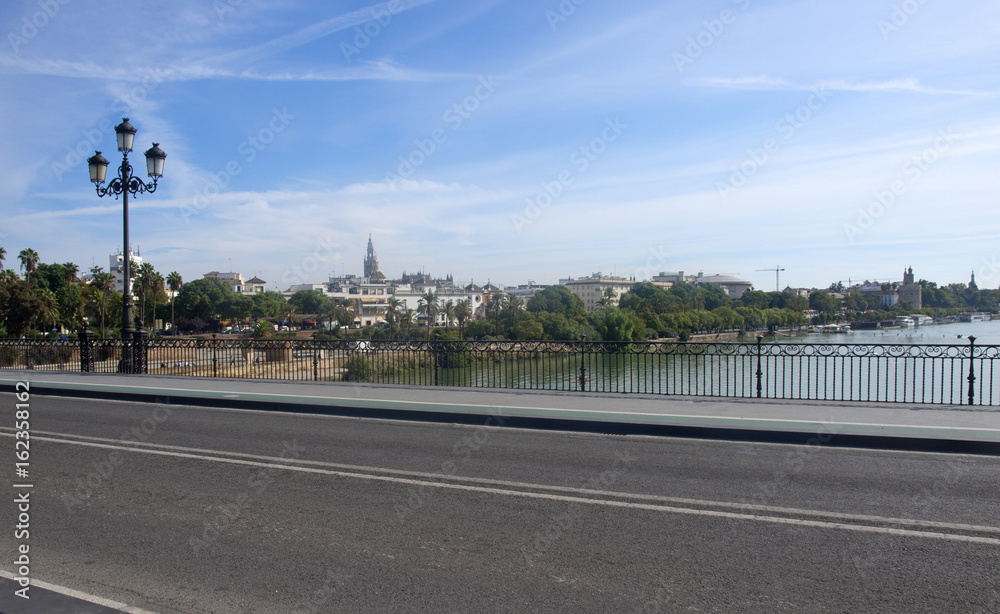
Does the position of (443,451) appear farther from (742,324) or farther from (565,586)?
(742,324)

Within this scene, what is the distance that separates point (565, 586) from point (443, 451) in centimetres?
435

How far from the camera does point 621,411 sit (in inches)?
413

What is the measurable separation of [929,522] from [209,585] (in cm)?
584

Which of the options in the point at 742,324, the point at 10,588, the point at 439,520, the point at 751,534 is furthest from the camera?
the point at 742,324

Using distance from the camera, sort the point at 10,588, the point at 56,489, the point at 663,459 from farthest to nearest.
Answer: the point at 663,459 < the point at 56,489 < the point at 10,588

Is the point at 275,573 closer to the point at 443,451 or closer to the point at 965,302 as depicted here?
the point at 443,451

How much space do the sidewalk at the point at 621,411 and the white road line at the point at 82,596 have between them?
6812mm

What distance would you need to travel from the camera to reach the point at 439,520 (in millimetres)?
5469

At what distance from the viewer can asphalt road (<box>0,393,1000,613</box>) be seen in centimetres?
404

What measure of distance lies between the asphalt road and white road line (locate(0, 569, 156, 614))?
87 mm

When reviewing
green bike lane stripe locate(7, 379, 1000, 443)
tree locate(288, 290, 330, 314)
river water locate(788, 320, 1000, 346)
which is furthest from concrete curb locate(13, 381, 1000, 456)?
tree locate(288, 290, 330, 314)

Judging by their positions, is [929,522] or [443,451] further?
[443,451]

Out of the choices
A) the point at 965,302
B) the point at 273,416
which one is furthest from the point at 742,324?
the point at 273,416

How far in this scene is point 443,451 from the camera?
27.3ft
